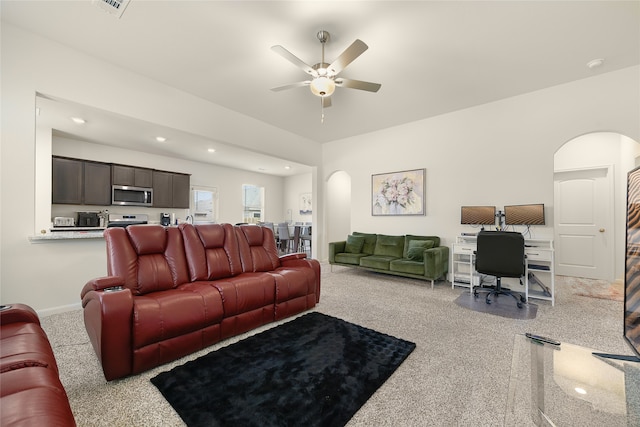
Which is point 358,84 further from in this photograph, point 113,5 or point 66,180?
point 66,180

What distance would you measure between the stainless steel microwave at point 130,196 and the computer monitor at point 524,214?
23.9 ft

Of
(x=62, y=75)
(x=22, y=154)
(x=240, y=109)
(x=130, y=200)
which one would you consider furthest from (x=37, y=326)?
(x=130, y=200)

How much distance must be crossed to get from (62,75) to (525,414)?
475cm

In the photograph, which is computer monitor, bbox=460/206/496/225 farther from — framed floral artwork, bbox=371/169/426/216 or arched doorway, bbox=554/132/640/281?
arched doorway, bbox=554/132/640/281

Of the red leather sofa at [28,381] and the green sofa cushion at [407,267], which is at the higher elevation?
the red leather sofa at [28,381]

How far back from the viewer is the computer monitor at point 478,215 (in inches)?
158

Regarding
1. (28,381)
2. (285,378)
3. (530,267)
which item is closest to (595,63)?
(530,267)

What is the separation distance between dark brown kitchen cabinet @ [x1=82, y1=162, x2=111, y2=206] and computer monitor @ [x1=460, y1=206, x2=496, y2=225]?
706cm

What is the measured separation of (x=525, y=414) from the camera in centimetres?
115

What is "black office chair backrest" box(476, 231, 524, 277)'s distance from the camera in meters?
3.13

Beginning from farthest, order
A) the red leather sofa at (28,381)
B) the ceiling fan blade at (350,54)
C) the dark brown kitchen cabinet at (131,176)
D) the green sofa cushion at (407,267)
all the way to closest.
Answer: the dark brown kitchen cabinet at (131,176), the green sofa cushion at (407,267), the ceiling fan blade at (350,54), the red leather sofa at (28,381)

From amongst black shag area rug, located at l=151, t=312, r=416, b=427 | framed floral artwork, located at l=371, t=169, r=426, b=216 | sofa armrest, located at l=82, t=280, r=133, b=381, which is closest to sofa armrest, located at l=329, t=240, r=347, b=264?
framed floral artwork, located at l=371, t=169, r=426, b=216

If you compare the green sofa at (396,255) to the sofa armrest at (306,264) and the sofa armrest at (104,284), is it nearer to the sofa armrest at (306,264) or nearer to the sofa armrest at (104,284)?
the sofa armrest at (306,264)

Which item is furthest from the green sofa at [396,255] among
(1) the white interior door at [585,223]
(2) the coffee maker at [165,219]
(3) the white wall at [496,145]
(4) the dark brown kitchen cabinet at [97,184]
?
(4) the dark brown kitchen cabinet at [97,184]
